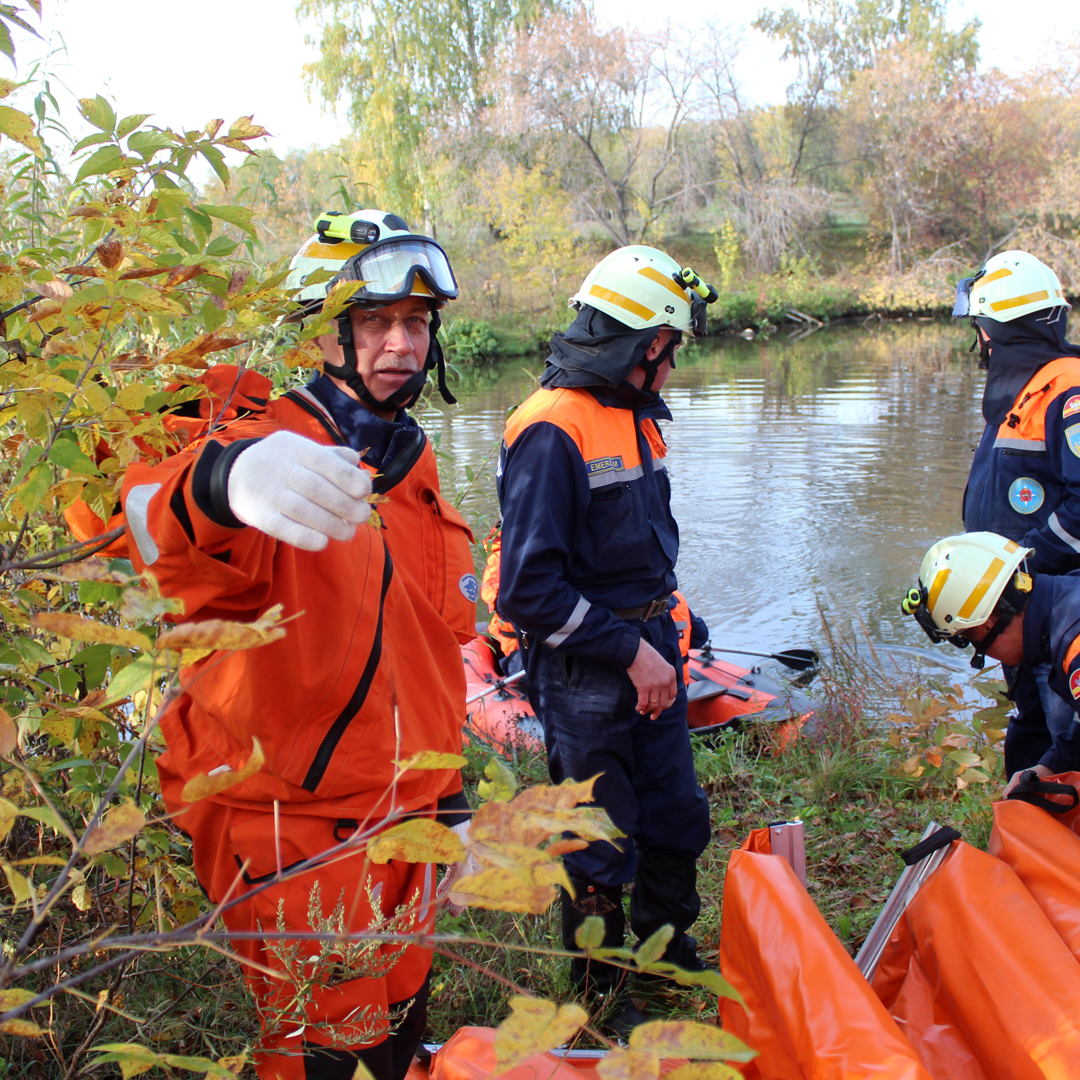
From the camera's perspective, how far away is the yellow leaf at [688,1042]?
787 mm

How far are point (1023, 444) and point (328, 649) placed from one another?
3.49m

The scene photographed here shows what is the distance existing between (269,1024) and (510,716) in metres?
3.56

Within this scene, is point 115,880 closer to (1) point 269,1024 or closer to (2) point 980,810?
(1) point 269,1024

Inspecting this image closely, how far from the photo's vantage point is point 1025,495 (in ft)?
13.4

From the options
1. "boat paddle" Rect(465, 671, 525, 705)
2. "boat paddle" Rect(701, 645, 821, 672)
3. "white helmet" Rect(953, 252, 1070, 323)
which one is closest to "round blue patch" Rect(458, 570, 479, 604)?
"boat paddle" Rect(465, 671, 525, 705)

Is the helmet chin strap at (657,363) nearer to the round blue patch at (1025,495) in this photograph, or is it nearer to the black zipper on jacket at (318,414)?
the black zipper on jacket at (318,414)

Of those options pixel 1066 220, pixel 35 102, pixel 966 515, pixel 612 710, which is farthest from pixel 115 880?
pixel 1066 220

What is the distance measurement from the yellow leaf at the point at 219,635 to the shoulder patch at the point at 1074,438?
12.8ft

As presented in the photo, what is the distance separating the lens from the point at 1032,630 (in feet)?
9.09

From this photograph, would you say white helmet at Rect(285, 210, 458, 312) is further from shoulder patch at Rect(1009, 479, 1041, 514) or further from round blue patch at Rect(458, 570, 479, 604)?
shoulder patch at Rect(1009, 479, 1041, 514)

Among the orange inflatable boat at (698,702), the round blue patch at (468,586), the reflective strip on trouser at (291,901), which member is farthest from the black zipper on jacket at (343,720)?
the orange inflatable boat at (698,702)

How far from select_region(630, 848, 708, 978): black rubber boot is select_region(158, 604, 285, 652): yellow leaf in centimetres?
248

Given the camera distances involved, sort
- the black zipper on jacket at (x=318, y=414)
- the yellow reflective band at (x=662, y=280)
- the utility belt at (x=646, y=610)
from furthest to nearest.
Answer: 1. the yellow reflective band at (x=662, y=280)
2. the utility belt at (x=646, y=610)
3. the black zipper on jacket at (x=318, y=414)

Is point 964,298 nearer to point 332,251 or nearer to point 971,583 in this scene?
point 971,583
